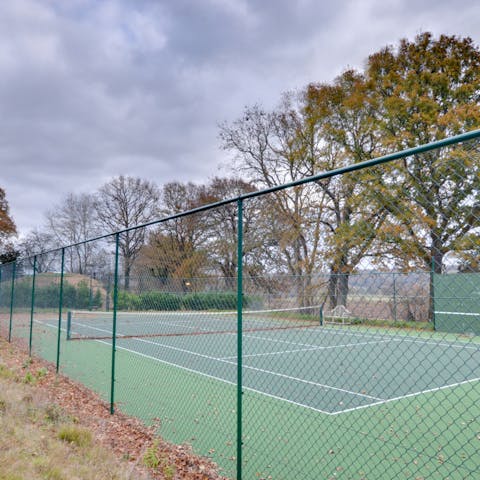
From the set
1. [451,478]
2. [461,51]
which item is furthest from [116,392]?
[461,51]

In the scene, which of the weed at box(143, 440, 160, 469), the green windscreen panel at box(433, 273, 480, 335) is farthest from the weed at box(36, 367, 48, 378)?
the green windscreen panel at box(433, 273, 480, 335)

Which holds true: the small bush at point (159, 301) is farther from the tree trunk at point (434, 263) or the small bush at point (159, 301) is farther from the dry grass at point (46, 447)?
the tree trunk at point (434, 263)

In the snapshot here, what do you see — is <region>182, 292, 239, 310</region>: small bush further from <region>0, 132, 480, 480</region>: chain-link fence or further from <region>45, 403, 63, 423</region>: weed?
<region>45, 403, 63, 423</region>: weed

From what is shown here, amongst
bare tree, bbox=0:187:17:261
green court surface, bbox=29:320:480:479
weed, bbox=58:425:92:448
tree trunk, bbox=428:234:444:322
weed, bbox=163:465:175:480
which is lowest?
green court surface, bbox=29:320:480:479

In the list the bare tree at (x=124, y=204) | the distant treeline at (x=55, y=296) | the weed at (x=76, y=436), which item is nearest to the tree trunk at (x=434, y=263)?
the weed at (x=76, y=436)

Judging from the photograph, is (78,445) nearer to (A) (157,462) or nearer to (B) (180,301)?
(A) (157,462)

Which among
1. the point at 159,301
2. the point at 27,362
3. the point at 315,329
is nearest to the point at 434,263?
the point at 159,301

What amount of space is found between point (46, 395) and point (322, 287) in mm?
4016

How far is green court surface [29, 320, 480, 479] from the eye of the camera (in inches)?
168

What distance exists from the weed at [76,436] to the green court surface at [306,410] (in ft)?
2.84

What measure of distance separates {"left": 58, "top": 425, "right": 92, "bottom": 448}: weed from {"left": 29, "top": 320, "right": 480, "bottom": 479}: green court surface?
86 centimetres

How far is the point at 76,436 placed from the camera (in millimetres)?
4336

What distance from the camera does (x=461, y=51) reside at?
63.3 ft

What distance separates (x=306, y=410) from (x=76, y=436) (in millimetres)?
3081
